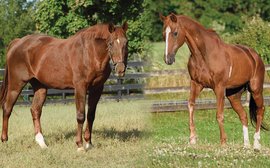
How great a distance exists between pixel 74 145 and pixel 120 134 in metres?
1.50

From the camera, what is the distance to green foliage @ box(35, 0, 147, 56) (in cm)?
2453

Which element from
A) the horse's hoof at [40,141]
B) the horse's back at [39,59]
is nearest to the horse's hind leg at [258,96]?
the horse's back at [39,59]

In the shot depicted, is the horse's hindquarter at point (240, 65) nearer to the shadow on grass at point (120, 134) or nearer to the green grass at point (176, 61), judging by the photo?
the shadow on grass at point (120, 134)

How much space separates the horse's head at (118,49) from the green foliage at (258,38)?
11.7m

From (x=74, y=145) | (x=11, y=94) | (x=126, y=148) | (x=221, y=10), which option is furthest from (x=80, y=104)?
(x=221, y=10)

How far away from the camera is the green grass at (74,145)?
25.6 feet

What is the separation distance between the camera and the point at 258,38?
19.7 m

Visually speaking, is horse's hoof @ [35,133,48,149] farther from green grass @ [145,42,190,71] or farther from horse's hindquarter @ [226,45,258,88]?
green grass @ [145,42,190,71]

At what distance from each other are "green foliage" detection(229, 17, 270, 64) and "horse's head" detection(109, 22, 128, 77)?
462 inches

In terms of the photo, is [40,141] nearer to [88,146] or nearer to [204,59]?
[88,146]

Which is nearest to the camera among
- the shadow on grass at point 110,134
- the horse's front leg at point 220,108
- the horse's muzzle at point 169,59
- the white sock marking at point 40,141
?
the horse's muzzle at point 169,59

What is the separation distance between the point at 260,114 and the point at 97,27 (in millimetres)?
3704

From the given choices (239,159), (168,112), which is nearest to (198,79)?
(239,159)

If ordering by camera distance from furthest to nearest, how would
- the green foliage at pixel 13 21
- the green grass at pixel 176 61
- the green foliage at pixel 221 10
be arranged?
the green foliage at pixel 221 10 < the green foliage at pixel 13 21 < the green grass at pixel 176 61
